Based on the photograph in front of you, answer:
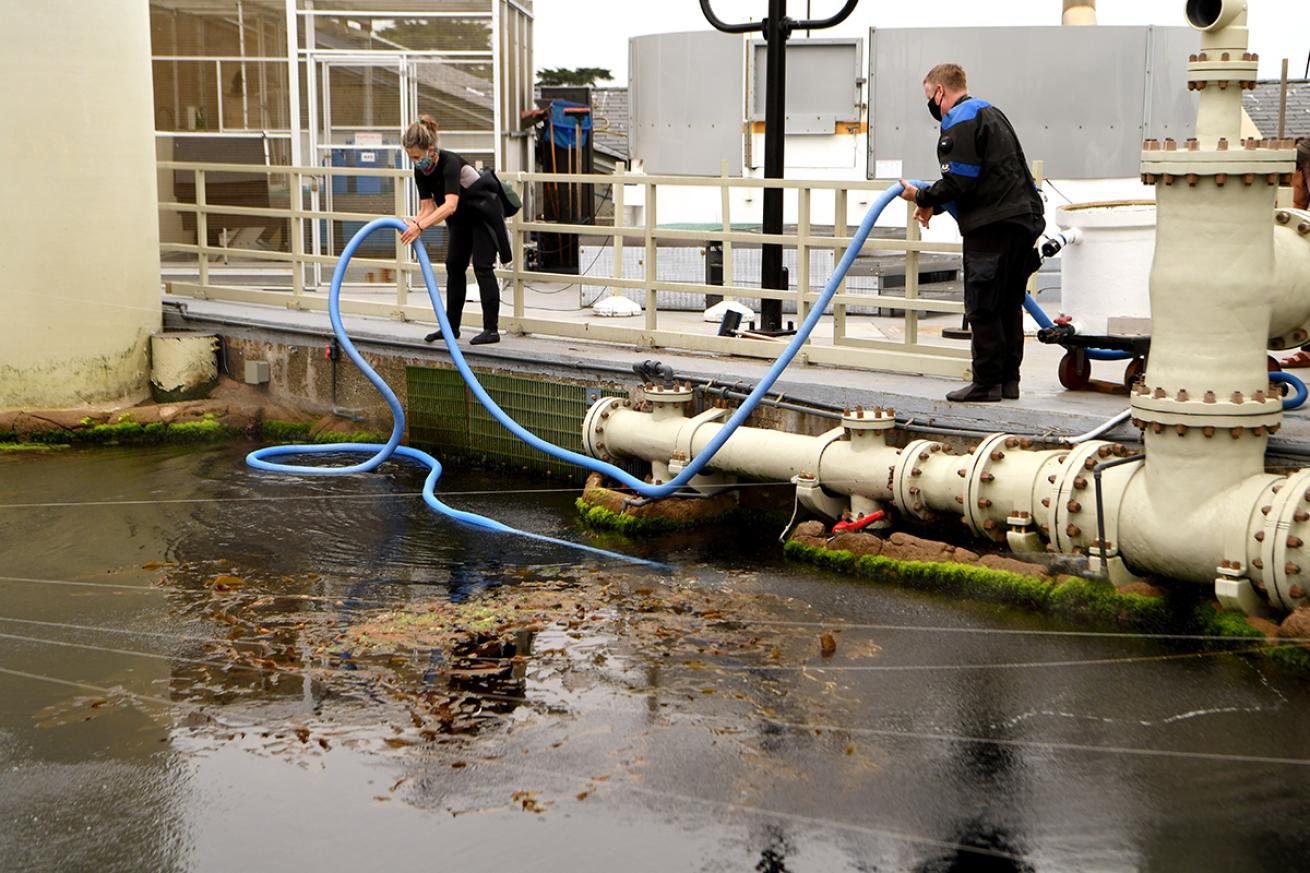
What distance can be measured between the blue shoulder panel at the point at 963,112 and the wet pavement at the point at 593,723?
2542mm

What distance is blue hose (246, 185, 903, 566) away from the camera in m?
8.20

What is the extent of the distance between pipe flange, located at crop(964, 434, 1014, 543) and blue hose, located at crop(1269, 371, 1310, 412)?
1.32 meters

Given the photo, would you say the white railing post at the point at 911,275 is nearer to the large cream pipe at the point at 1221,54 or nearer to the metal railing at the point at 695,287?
the metal railing at the point at 695,287

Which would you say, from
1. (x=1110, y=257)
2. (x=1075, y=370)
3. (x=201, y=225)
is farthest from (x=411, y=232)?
(x=1110, y=257)

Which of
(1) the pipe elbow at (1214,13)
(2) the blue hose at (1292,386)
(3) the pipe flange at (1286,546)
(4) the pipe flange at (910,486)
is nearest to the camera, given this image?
(3) the pipe flange at (1286,546)

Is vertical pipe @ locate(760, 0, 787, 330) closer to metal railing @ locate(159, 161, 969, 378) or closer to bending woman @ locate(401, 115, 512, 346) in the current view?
metal railing @ locate(159, 161, 969, 378)

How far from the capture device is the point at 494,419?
10.7 meters

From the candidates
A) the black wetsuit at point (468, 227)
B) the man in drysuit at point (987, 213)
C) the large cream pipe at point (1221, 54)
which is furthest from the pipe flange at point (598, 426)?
the large cream pipe at point (1221, 54)

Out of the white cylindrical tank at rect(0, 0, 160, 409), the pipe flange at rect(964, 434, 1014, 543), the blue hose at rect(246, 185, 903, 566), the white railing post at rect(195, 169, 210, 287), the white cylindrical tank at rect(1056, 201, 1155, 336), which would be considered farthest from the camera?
the white railing post at rect(195, 169, 210, 287)

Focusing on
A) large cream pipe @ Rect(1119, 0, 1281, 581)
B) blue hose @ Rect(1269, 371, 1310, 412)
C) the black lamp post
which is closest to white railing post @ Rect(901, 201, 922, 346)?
the black lamp post

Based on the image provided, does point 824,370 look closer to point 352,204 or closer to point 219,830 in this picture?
point 219,830

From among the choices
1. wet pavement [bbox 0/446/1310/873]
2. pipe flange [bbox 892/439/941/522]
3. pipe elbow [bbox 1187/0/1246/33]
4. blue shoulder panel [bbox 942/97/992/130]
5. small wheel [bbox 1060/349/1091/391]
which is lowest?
wet pavement [bbox 0/446/1310/873]

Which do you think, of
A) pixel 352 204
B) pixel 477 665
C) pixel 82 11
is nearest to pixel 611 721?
pixel 477 665

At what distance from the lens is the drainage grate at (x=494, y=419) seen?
1024 centimetres
